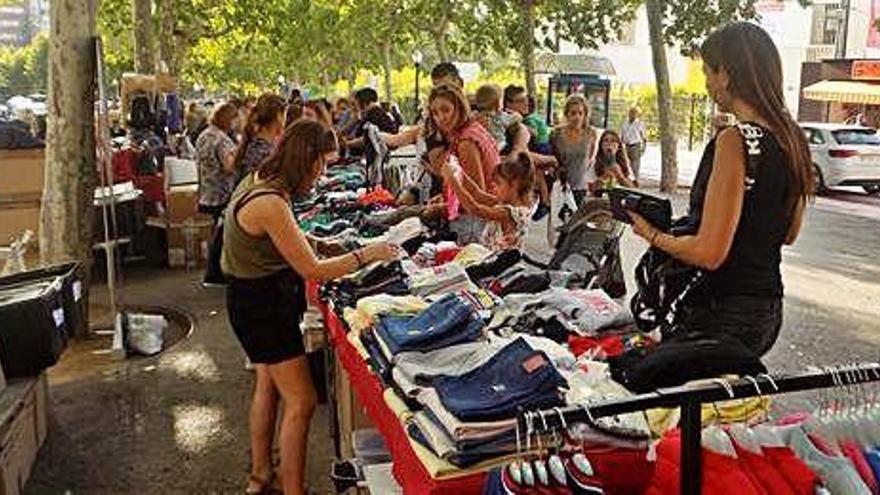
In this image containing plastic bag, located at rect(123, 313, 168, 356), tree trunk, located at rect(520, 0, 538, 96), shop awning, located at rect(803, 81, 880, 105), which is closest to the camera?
plastic bag, located at rect(123, 313, 168, 356)

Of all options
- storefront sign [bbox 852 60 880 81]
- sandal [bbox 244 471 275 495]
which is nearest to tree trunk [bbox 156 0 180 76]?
sandal [bbox 244 471 275 495]

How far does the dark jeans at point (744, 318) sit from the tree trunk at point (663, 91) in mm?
15473

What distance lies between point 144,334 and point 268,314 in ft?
11.3

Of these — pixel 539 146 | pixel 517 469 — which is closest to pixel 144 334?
pixel 539 146

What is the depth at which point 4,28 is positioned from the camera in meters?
115

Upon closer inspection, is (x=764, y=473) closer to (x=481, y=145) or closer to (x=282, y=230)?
(x=282, y=230)

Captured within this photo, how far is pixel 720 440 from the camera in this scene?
1899mm

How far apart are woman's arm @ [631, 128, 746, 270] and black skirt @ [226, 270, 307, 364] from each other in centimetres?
173

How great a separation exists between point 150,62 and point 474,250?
1384 cm

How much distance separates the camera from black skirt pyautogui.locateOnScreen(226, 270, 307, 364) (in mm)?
3805

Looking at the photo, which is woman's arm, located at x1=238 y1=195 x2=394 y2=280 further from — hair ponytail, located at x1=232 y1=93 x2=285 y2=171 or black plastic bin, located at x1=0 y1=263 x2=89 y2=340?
hair ponytail, located at x1=232 y1=93 x2=285 y2=171

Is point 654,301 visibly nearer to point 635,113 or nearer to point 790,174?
point 790,174

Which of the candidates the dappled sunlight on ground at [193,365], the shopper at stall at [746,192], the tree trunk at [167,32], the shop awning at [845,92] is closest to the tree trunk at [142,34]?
the tree trunk at [167,32]

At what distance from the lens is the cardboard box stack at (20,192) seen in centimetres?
1002
